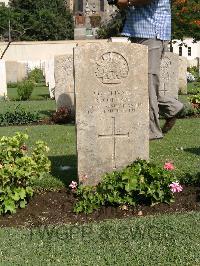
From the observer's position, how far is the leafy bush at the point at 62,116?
12.5 meters

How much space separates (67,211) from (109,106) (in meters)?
1.06

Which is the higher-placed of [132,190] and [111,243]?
[132,190]

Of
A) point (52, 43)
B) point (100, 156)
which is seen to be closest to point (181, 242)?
point (100, 156)

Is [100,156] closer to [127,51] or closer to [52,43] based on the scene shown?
[127,51]

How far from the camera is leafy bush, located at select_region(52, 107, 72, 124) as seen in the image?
494 inches

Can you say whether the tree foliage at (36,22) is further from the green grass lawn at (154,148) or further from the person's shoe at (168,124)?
the person's shoe at (168,124)

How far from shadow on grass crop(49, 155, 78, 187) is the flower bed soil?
1.81ft

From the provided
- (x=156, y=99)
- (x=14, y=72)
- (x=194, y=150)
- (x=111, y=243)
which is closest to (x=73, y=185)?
(x=111, y=243)

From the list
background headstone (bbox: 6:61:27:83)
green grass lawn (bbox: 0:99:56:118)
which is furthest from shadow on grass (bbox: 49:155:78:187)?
background headstone (bbox: 6:61:27:83)

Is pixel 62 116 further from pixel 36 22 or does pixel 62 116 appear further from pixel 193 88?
pixel 36 22

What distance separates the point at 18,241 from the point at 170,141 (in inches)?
164

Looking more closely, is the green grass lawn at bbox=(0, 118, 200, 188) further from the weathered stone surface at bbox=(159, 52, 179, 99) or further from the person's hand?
the person's hand

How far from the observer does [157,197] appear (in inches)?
228

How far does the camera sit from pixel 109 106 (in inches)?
244
